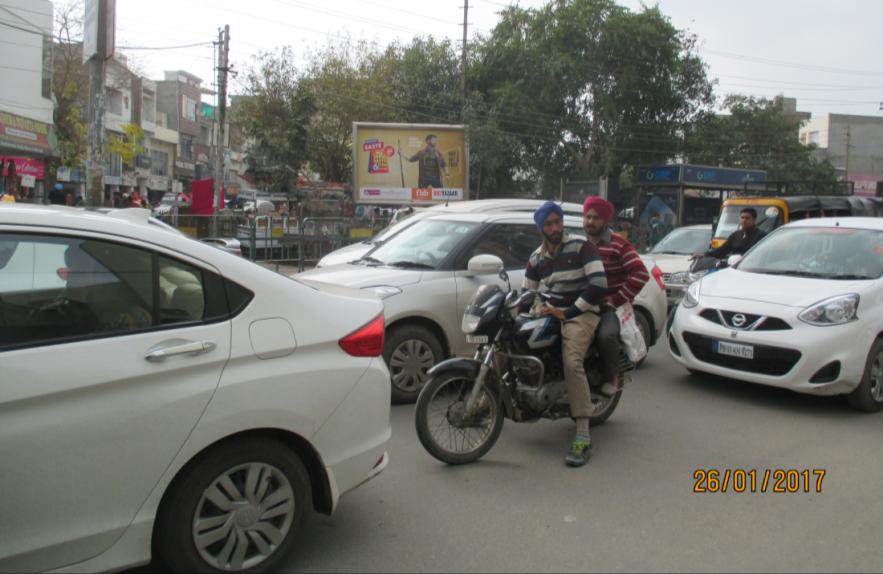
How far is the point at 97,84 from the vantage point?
12.5 metres

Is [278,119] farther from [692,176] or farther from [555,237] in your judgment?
[555,237]

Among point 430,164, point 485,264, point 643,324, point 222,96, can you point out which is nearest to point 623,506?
point 485,264

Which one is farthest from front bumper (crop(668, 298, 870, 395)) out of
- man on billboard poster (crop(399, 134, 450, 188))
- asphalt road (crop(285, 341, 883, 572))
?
man on billboard poster (crop(399, 134, 450, 188))

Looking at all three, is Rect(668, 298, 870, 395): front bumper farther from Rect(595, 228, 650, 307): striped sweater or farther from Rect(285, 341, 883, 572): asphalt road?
Rect(595, 228, 650, 307): striped sweater

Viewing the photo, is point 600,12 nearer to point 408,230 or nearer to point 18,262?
point 408,230

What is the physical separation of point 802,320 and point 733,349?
0.60 meters

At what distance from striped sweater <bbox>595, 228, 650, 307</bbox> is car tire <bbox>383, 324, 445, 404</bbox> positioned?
5.34ft

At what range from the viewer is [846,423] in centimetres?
580

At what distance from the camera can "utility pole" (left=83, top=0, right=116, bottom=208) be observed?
1235cm

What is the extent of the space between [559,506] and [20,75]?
99.4 feet

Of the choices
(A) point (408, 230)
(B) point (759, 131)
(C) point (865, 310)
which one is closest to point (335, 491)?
(A) point (408, 230)

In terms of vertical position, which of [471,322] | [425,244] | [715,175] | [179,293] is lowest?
[471,322]

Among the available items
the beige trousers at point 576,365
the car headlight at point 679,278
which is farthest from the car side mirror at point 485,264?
the car headlight at point 679,278

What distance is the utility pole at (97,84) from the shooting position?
40.5ft
